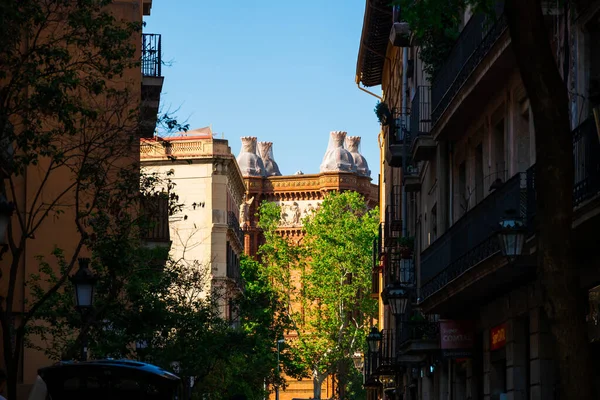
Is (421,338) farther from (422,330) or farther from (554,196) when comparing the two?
(554,196)

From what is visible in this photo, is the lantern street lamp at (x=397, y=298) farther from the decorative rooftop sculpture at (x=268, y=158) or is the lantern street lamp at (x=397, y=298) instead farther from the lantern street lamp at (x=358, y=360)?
the decorative rooftop sculpture at (x=268, y=158)

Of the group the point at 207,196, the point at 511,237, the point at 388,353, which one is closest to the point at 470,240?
the point at 511,237

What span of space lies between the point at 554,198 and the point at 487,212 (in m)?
9.88

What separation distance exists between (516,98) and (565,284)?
38.1ft

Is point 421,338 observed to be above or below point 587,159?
below

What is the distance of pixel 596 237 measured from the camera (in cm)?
1494

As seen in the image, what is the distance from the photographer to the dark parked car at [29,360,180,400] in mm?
19703

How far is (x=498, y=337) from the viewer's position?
74.9 ft

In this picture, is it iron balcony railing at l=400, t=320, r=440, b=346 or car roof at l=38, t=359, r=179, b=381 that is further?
iron balcony railing at l=400, t=320, r=440, b=346

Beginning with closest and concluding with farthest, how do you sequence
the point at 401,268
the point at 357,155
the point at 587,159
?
1. the point at 587,159
2. the point at 401,268
3. the point at 357,155

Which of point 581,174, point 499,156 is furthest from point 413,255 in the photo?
point 581,174

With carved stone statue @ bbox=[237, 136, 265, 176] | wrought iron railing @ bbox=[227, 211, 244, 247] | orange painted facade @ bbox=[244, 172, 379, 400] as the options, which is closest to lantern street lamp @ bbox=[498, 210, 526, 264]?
wrought iron railing @ bbox=[227, 211, 244, 247]

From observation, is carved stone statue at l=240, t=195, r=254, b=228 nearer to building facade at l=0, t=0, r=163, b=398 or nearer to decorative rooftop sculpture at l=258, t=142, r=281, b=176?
decorative rooftop sculpture at l=258, t=142, r=281, b=176

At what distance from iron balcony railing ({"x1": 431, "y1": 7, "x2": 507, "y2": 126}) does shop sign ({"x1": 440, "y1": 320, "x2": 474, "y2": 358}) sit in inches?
158
